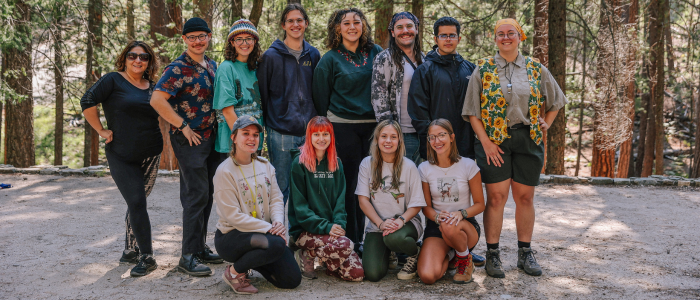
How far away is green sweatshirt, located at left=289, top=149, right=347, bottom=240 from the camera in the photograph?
12.2 ft

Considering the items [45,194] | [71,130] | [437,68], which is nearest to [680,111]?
[437,68]

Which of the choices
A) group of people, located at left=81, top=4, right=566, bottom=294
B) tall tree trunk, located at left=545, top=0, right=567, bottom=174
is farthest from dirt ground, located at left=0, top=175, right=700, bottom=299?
tall tree trunk, located at left=545, top=0, right=567, bottom=174

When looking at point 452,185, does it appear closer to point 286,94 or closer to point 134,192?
point 286,94

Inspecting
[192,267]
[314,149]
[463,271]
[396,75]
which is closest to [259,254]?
[192,267]

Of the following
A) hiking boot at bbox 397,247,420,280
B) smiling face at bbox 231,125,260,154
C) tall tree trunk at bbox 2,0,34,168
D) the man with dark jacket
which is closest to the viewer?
smiling face at bbox 231,125,260,154

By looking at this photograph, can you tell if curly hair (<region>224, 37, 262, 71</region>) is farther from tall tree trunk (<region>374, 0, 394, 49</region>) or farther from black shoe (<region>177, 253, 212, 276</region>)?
tall tree trunk (<region>374, 0, 394, 49</region>)

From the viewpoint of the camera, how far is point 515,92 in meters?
3.63

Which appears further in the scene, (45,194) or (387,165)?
(45,194)

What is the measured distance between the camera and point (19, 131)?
1128 cm

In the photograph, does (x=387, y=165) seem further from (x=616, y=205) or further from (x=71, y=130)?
(x=71, y=130)

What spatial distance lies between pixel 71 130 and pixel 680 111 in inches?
982

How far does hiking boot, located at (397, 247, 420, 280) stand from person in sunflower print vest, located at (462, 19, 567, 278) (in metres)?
0.56

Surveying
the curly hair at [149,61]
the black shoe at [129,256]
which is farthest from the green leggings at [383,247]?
the curly hair at [149,61]

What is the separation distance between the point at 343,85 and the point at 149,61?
153 cm
